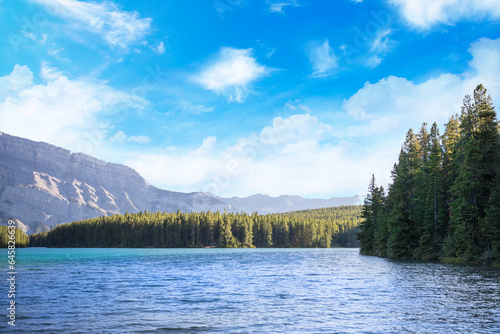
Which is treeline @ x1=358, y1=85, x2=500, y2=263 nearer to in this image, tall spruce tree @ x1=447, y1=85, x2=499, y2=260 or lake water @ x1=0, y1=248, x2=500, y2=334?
tall spruce tree @ x1=447, y1=85, x2=499, y2=260

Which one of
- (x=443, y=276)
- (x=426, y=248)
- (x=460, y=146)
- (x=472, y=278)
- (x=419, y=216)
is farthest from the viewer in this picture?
(x=419, y=216)

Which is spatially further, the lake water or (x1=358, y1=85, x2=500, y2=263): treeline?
(x1=358, y1=85, x2=500, y2=263): treeline

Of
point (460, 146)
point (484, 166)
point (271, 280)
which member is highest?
point (460, 146)

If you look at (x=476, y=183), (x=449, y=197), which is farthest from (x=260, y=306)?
(x=449, y=197)

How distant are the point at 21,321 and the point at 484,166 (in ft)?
215

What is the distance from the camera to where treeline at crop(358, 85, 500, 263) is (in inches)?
2307

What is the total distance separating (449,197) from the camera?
73000mm

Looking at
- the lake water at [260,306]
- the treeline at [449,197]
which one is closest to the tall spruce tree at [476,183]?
the treeline at [449,197]

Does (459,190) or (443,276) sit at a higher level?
(459,190)

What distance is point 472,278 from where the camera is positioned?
39.6m

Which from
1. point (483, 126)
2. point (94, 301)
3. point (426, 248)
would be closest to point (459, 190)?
point (483, 126)

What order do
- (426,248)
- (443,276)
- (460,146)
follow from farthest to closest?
(426,248) < (460,146) < (443,276)

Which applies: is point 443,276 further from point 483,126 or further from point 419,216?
point 419,216


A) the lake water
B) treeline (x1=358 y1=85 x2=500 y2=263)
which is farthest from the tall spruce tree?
the lake water
